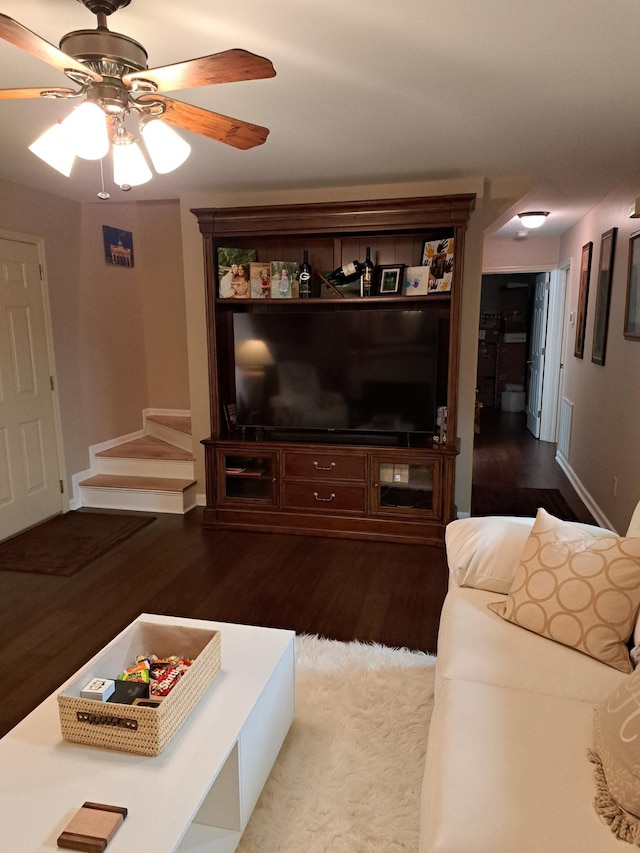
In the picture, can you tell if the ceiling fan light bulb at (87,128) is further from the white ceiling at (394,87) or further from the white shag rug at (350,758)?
the white shag rug at (350,758)

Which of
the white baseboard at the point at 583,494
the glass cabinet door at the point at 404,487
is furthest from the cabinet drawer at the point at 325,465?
the white baseboard at the point at 583,494

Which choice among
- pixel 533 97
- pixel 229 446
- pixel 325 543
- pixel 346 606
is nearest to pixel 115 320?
pixel 229 446

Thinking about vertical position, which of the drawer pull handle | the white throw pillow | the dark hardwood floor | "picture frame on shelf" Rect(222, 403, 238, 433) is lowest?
the dark hardwood floor

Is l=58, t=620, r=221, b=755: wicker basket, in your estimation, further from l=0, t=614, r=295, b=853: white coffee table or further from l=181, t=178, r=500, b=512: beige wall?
l=181, t=178, r=500, b=512: beige wall

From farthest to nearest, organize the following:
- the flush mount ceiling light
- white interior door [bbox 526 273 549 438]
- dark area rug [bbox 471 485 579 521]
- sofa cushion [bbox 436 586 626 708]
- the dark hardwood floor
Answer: white interior door [bbox 526 273 549 438], the flush mount ceiling light, dark area rug [bbox 471 485 579 521], the dark hardwood floor, sofa cushion [bbox 436 586 626 708]

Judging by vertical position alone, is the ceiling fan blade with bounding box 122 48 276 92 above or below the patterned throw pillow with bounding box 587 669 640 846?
above

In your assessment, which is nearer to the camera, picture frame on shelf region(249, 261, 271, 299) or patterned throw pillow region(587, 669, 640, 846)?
patterned throw pillow region(587, 669, 640, 846)

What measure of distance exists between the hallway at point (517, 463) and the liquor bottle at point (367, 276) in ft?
7.70

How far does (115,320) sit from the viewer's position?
513 centimetres

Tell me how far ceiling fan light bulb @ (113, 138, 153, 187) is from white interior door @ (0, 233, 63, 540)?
245cm

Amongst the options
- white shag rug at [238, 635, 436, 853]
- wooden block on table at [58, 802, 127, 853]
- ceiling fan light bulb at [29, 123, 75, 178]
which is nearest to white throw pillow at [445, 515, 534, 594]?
white shag rug at [238, 635, 436, 853]

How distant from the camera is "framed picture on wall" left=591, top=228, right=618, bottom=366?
13.8ft

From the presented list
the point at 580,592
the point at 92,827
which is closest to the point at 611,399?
the point at 580,592

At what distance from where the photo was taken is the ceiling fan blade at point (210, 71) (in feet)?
4.76
